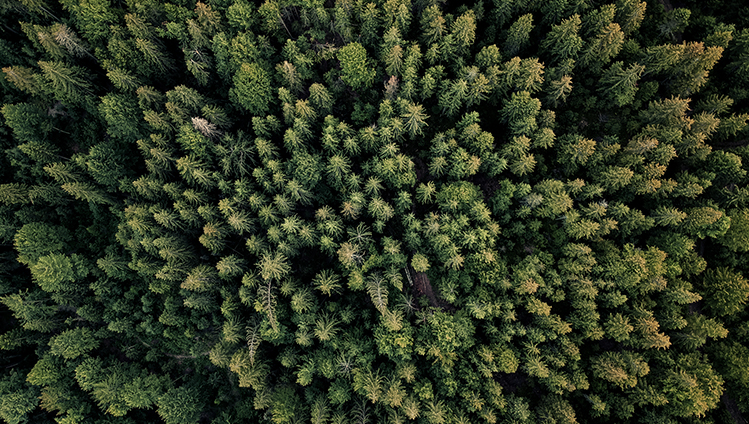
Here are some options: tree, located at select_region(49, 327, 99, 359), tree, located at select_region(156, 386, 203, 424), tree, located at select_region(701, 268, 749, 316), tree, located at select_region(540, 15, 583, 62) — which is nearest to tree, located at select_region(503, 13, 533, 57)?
tree, located at select_region(540, 15, 583, 62)

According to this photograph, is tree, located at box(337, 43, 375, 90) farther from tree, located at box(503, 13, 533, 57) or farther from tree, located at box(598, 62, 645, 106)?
tree, located at box(598, 62, 645, 106)

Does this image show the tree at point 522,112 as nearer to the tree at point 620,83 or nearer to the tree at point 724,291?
the tree at point 620,83

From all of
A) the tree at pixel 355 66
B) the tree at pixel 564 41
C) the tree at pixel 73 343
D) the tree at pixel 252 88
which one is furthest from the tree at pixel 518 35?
the tree at pixel 73 343

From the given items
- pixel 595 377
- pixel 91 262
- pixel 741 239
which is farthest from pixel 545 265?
pixel 91 262

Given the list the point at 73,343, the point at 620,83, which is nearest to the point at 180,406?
the point at 73,343

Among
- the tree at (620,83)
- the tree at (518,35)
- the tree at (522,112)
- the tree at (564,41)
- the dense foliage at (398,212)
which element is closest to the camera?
the dense foliage at (398,212)

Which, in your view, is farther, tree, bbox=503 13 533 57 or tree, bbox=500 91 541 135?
tree, bbox=500 91 541 135

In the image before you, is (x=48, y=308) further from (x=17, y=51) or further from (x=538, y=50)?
(x=538, y=50)

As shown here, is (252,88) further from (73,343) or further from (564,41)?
(73,343)
